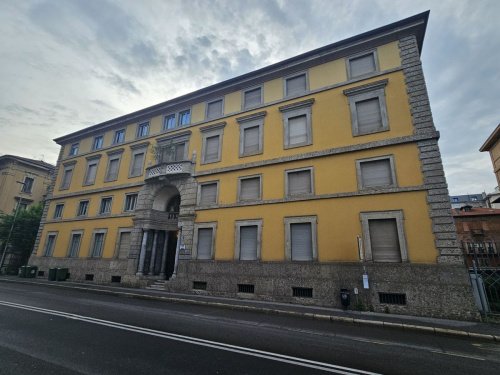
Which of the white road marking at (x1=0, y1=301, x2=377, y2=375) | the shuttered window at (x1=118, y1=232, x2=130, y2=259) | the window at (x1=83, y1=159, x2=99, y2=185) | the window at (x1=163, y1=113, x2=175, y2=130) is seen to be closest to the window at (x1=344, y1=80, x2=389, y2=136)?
the white road marking at (x1=0, y1=301, x2=377, y2=375)

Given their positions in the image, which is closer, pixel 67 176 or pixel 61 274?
pixel 61 274

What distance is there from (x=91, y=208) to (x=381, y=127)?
78.2ft

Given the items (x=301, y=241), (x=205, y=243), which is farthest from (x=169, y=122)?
(x=301, y=241)

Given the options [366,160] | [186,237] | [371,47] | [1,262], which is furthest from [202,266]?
[1,262]

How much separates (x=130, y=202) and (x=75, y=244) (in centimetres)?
691

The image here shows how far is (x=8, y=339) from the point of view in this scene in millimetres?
5367

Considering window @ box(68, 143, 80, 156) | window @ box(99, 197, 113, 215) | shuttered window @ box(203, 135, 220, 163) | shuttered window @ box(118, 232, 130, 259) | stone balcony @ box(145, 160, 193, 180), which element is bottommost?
shuttered window @ box(118, 232, 130, 259)

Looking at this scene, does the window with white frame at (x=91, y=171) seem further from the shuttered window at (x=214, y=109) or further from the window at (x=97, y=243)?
the shuttered window at (x=214, y=109)

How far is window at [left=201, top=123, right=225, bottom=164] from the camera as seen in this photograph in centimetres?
1819

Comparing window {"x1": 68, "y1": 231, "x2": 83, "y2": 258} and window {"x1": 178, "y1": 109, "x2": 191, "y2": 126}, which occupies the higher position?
window {"x1": 178, "y1": 109, "x2": 191, "y2": 126}

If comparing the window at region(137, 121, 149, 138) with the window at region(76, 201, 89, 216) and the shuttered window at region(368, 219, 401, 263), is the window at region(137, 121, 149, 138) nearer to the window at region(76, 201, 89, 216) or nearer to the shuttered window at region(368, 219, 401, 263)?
the window at region(76, 201, 89, 216)

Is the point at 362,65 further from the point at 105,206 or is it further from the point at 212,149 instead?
the point at 105,206

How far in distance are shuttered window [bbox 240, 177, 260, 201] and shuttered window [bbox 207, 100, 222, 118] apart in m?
6.35

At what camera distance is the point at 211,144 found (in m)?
18.7
